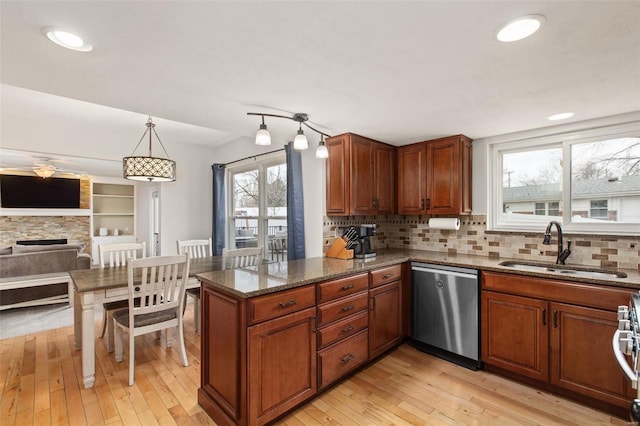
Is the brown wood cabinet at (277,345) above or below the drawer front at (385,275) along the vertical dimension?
below

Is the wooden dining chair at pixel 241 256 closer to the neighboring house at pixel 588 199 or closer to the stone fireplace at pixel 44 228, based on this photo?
the neighboring house at pixel 588 199

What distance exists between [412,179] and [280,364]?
95.0 inches

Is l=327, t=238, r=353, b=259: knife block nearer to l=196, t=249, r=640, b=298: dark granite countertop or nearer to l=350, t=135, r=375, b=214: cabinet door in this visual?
l=196, t=249, r=640, b=298: dark granite countertop

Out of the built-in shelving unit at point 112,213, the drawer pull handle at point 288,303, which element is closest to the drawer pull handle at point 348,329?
the drawer pull handle at point 288,303

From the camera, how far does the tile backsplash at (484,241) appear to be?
2420 millimetres

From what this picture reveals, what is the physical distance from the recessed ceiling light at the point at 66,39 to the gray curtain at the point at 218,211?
132 inches

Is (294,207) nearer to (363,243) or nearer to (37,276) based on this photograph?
(363,243)

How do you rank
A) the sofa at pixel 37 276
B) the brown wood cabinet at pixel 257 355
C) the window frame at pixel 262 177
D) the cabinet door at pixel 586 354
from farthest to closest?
the window frame at pixel 262 177
the sofa at pixel 37 276
the cabinet door at pixel 586 354
the brown wood cabinet at pixel 257 355

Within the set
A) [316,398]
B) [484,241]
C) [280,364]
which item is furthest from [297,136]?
[484,241]

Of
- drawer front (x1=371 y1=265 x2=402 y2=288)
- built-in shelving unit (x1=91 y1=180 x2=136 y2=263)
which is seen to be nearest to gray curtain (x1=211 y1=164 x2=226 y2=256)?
drawer front (x1=371 y1=265 x2=402 y2=288)

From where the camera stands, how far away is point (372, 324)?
2574 mm

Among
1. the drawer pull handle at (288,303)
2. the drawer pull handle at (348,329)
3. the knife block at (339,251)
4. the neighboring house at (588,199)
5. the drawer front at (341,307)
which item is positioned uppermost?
the neighboring house at (588,199)

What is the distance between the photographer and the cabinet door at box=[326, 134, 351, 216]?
9.75ft

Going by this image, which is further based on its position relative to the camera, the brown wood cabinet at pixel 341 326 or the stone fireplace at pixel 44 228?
the stone fireplace at pixel 44 228
